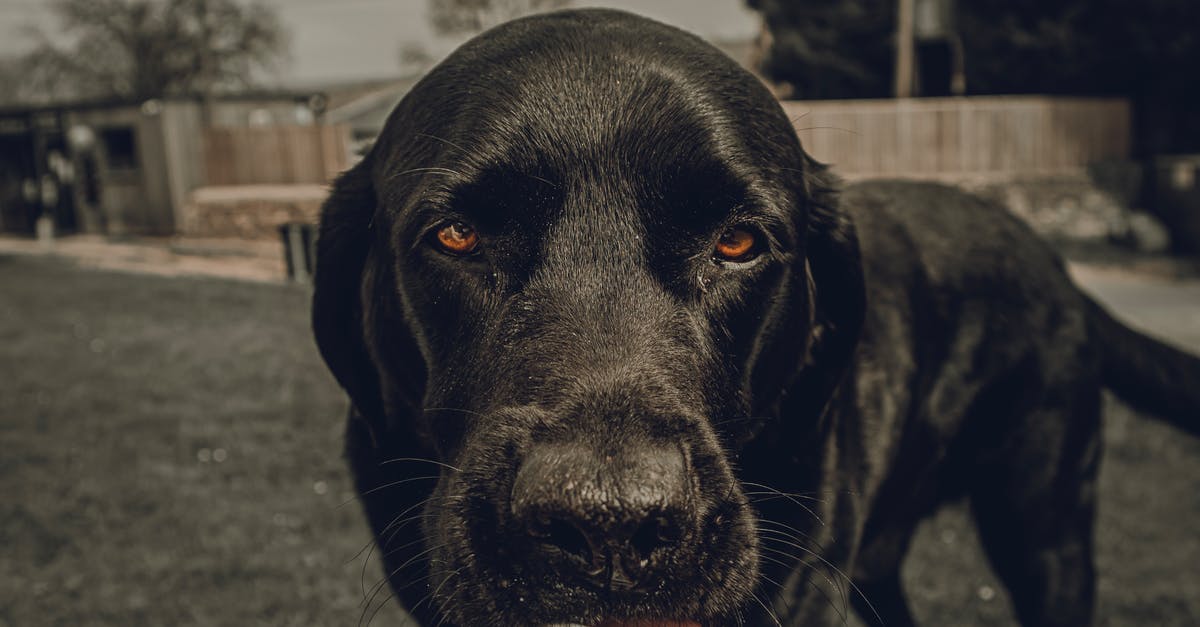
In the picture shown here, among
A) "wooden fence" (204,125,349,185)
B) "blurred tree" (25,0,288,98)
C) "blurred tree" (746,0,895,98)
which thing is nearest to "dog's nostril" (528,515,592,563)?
"blurred tree" (746,0,895,98)

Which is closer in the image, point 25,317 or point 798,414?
point 798,414

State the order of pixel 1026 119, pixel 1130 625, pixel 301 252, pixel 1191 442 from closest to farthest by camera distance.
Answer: pixel 301 252 < pixel 1130 625 < pixel 1191 442 < pixel 1026 119

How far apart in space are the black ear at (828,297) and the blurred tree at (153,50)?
46.3m

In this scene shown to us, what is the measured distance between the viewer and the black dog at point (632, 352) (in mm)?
1717

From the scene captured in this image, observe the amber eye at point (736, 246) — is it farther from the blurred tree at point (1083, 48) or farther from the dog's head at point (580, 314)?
the blurred tree at point (1083, 48)

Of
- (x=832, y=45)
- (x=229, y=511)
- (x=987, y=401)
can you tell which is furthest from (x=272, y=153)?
(x=987, y=401)

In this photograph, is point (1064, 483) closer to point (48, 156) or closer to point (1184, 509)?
point (1184, 509)

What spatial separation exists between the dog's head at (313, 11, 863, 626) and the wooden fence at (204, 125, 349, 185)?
23.1 metres

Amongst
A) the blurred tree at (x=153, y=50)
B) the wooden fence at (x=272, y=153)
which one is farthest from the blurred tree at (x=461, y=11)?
the blurred tree at (x=153, y=50)

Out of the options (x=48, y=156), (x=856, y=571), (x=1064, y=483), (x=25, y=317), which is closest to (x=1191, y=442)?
(x=1064, y=483)

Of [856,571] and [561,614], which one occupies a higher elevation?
[561,614]

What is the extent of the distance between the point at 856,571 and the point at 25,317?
1178 centimetres

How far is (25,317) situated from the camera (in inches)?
477

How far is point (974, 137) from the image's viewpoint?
20.0 metres
